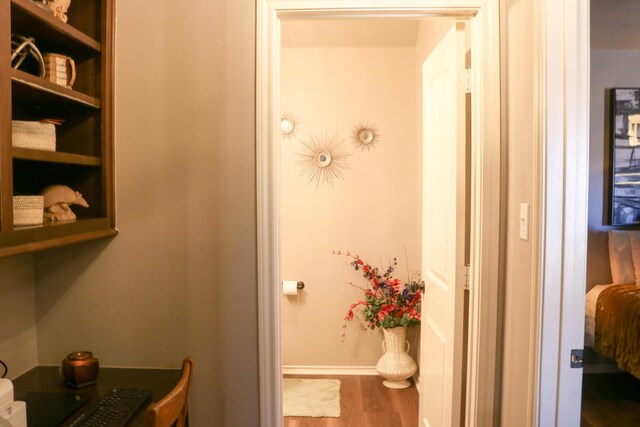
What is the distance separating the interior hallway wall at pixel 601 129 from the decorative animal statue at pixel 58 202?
140 inches

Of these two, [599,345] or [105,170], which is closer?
[105,170]

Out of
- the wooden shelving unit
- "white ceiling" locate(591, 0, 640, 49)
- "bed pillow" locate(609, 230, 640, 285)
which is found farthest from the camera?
"bed pillow" locate(609, 230, 640, 285)

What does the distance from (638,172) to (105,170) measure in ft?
12.4

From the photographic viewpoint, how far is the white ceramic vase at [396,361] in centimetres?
332

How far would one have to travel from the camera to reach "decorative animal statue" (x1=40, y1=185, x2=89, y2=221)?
1487 mm

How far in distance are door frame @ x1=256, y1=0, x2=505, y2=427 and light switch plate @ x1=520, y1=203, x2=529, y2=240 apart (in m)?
0.17

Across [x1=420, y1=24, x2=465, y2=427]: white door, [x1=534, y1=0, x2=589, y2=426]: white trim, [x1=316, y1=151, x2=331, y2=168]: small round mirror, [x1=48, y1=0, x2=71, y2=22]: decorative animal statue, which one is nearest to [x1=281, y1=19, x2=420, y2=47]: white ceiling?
[x1=316, y1=151, x2=331, y2=168]: small round mirror

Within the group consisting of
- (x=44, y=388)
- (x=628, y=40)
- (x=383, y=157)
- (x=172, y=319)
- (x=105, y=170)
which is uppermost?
(x=628, y=40)

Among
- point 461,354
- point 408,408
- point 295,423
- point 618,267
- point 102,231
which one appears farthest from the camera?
point 618,267

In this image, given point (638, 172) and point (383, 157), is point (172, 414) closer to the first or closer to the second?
point (383, 157)

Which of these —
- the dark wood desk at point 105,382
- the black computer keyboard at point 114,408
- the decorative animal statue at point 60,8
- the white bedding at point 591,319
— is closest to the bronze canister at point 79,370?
the dark wood desk at point 105,382

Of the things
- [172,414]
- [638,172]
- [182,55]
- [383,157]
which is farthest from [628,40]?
[172,414]

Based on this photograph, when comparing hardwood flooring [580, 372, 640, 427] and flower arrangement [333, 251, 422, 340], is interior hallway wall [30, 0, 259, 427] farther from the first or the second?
hardwood flooring [580, 372, 640, 427]

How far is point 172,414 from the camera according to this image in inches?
47.1
